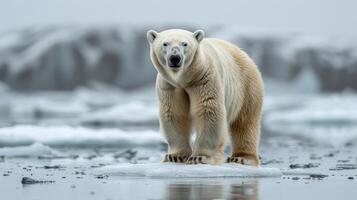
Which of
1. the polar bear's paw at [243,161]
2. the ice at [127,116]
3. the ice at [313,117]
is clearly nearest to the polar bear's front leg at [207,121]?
the polar bear's paw at [243,161]

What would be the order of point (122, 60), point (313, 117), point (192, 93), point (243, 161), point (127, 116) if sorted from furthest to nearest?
point (122, 60) → point (313, 117) → point (127, 116) → point (243, 161) → point (192, 93)

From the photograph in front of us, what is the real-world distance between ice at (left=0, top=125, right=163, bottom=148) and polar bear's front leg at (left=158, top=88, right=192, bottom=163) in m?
3.83

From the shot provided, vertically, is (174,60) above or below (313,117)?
below

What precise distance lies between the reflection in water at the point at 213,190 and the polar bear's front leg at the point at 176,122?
913 millimetres

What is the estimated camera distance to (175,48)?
6.32 metres

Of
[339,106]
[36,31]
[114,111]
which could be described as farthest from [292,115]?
[36,31]

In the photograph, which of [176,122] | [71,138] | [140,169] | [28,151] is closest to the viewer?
[140,169]

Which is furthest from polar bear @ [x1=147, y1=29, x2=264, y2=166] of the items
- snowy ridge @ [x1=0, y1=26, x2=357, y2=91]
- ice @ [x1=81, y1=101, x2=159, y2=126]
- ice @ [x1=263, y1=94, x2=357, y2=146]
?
snowy ridge @ [x1=0, y1=26, x2=357, y2=91]

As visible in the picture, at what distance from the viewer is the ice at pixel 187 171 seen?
634 centimetres

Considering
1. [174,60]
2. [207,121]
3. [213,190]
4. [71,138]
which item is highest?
[174,60]

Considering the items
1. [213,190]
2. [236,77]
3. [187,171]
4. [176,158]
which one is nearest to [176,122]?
[176,158]

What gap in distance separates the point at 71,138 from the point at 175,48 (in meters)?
4.84

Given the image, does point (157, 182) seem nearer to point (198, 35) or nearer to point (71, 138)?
point (198, 35)

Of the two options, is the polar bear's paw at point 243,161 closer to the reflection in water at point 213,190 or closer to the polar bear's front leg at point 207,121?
the polar bear's front leg at point 207,121
